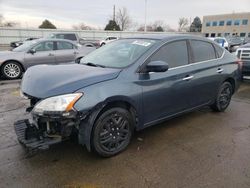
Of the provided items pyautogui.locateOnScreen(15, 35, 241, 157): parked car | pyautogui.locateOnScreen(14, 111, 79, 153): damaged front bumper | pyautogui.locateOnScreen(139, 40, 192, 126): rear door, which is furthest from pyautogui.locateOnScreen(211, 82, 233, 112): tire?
pyautogui.locateOnScreen(14, 111, 79, 153): damaged front bumper

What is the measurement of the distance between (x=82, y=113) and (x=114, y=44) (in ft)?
6.26

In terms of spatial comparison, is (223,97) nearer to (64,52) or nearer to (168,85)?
(168,85)

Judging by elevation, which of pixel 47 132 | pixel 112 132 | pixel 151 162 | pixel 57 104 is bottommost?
pixel 151 162

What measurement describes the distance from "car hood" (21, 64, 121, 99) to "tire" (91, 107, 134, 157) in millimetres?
468

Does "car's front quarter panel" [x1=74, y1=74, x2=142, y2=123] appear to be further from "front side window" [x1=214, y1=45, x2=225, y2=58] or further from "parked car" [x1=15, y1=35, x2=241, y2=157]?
"front side window" [x1=214, y1=45, x2=225, y2=58]

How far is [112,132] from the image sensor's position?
3.10 meters

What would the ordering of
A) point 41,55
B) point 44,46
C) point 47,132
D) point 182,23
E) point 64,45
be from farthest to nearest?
point 182,23 → point 64,45 → point 44,46 → point 41,55 → point 47,132

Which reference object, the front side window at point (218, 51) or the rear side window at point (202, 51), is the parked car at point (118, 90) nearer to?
the rear side window at point (202, 51)

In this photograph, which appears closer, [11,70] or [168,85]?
[168,85]

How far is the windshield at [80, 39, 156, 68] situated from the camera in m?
→ 3.44

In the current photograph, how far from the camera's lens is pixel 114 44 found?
4.20m

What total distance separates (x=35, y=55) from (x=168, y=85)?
21.4 feet

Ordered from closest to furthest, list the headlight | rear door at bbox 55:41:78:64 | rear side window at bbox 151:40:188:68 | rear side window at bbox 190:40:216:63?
the headlight < rear side window at bbox 151:40:188:68 < rear side window at bbox 190:40:216:63 < rear door at bbox 55:41:78:64

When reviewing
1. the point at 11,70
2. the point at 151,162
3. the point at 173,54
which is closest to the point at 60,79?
the point at 151,162
